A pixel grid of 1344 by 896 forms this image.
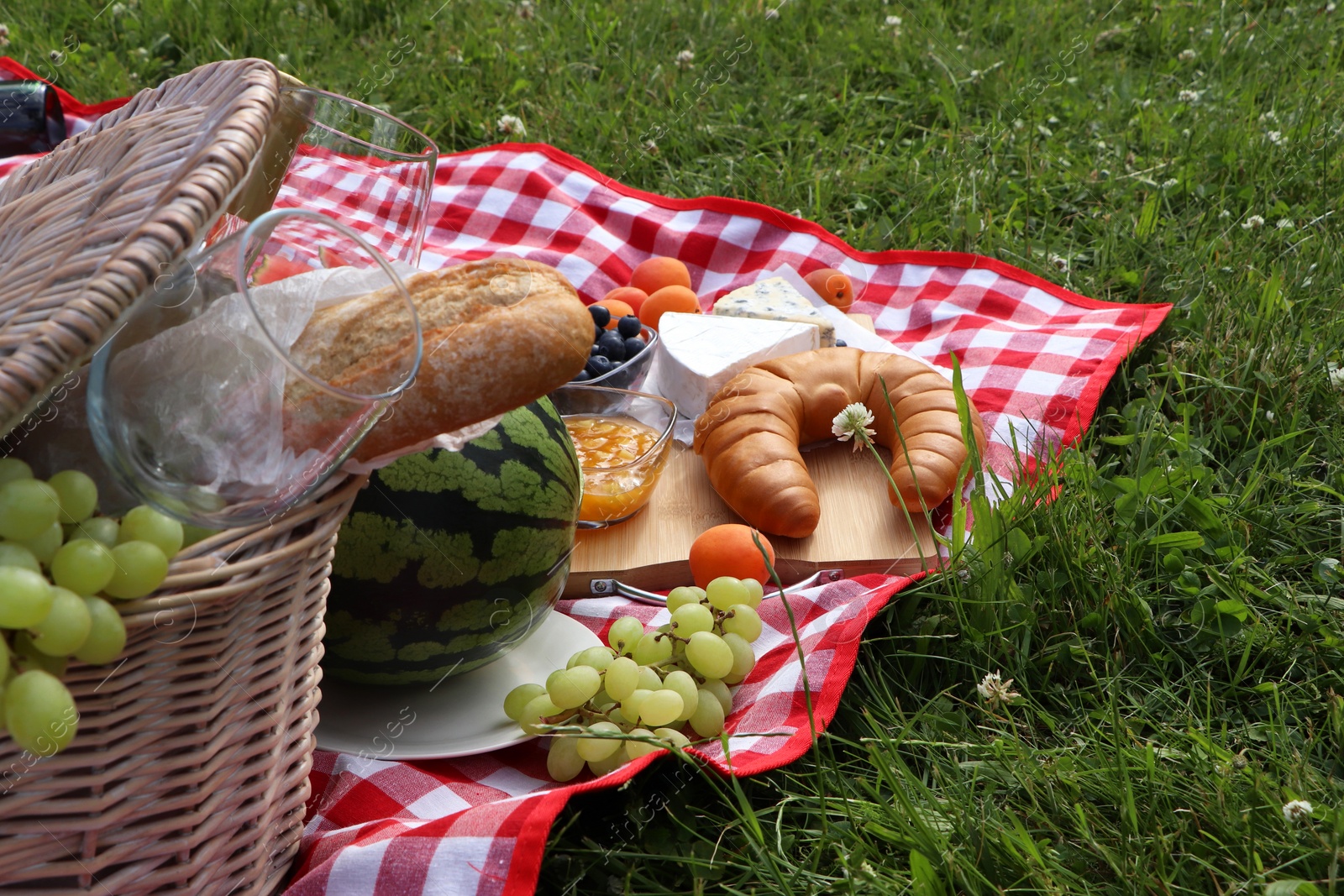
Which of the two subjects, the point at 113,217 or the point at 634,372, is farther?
the point at 634,372

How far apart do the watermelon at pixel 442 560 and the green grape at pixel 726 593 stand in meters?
0.26

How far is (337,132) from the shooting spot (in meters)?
1.48

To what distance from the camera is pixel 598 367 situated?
7.17 ft

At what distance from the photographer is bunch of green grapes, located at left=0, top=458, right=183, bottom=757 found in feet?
2.64

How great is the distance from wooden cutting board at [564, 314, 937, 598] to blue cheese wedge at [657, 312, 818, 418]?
0.22m

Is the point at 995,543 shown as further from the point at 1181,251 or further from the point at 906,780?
the point at 1181,251

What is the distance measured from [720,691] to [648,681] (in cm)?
14

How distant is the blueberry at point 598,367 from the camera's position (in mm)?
2188

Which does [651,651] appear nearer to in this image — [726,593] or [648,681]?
[648,681]

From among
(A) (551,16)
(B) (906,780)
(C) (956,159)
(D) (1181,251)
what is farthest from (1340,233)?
(A) (551,16)

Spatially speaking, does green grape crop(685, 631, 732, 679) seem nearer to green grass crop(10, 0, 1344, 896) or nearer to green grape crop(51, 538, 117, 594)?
green grass crop(10, 0, 1344, 896)

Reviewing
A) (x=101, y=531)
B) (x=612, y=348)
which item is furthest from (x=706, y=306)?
(x=101, y=531)

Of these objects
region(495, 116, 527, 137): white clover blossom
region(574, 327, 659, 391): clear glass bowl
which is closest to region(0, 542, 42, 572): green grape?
region(574, 327, 659, 391): clear glass bowl

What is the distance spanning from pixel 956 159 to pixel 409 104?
5.94 ft
